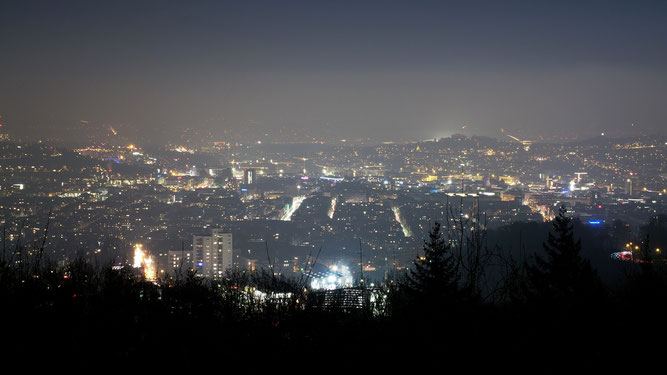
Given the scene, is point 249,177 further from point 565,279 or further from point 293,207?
point 565,279

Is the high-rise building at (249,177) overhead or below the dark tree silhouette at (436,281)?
overhead

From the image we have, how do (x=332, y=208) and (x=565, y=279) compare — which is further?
(x=332, y=208)

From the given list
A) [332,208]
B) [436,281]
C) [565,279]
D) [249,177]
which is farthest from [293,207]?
[436,281]

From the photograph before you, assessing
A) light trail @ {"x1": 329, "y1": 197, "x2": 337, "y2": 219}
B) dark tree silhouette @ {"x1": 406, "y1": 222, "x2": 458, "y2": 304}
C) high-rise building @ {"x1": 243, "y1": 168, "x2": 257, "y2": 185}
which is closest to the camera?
dark tree silhouette @ {"x1": 406, "y1": 222, "x2": 458, "y2": 304}

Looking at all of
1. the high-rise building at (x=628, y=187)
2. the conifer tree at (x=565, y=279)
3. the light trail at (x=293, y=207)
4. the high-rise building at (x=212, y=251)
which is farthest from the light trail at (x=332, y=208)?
the conifer tree at (x=565, y=279)

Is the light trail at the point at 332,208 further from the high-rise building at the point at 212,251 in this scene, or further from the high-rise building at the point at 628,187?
the high-rise building at the point at 628,187

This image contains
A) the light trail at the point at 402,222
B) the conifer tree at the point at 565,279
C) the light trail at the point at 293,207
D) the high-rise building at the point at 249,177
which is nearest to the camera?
the conifer tree at the point at 565,279

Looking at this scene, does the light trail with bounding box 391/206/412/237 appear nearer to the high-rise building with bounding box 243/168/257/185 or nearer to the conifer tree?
the high-rise building with bounding box 243/168/257/185

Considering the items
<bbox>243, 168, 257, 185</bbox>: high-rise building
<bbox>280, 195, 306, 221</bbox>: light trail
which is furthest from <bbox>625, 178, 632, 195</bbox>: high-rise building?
<bbox>243, 168, 257, 185</bbox>: high-rise building

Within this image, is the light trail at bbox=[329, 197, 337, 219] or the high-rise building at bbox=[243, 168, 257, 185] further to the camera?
the high-rise building at bbox=[243, 168, 257, 185]

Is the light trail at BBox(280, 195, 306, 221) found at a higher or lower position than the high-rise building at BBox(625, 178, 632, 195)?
lower
